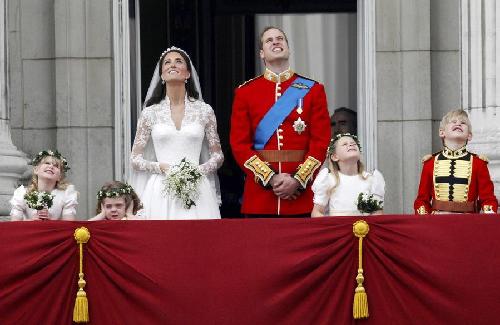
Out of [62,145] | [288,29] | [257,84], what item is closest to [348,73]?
[288,29]

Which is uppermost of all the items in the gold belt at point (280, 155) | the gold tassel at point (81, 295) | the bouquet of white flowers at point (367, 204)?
the gold belt at point (280, 155)

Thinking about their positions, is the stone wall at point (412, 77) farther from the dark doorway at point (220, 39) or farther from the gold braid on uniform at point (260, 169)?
the gold braid on uniform at point (260, 169)

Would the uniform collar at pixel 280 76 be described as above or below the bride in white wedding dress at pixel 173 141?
above

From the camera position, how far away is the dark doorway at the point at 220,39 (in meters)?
15.9

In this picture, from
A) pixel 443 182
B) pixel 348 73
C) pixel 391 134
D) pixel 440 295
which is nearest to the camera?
pixel 440 295

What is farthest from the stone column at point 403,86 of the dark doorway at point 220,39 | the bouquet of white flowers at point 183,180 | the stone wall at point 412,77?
the bouquet of white flowers at point 183,180

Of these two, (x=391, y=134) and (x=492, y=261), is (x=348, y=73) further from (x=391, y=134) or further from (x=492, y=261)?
(x=492, y=261)

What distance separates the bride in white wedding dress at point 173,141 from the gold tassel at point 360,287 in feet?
6.11

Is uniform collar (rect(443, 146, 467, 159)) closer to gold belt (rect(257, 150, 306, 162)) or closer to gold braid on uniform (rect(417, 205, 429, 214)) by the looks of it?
gold braid on uniform (rect(417, 205, 429, 214))

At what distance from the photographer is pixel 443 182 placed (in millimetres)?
11070

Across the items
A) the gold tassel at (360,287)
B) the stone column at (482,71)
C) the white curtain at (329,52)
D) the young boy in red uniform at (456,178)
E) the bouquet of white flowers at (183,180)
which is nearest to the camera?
the gold tassel at (360,287)

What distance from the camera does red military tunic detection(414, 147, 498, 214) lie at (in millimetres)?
11031

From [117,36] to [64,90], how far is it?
686 mm

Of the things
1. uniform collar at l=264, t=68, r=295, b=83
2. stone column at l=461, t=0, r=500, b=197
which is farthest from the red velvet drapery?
stone column at l=461, t=0, r=500, b=197
